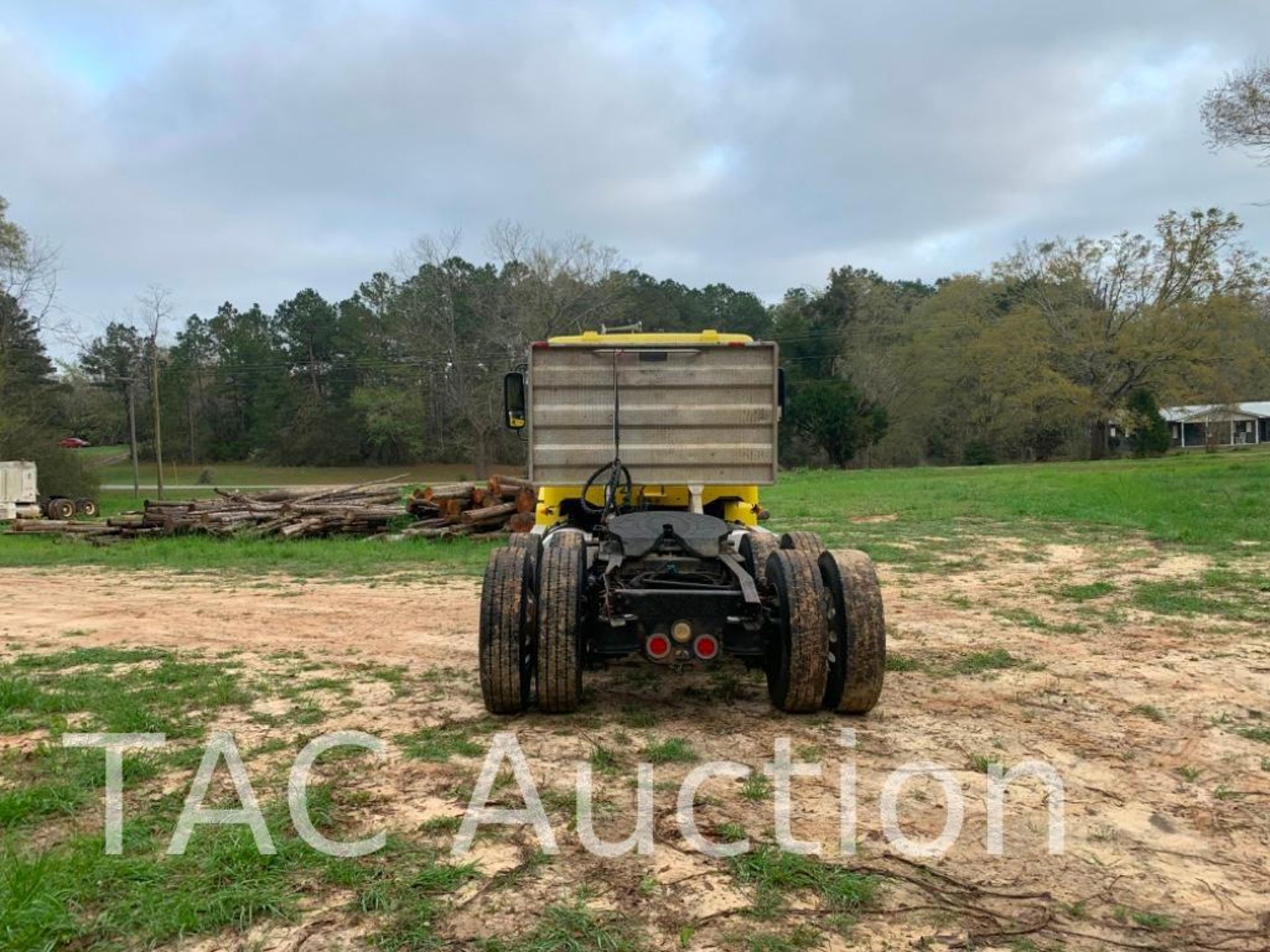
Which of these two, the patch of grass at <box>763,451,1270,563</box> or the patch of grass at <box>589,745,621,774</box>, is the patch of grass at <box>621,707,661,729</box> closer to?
the patch of grass at <box>589,745,621,774</box>

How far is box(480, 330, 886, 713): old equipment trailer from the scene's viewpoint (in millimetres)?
4500

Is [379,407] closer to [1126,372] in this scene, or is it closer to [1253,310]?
[1126,372]

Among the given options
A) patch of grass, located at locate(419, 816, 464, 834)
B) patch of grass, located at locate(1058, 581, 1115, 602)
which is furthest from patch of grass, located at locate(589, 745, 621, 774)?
patch of grass, located at locate(1058, 581, 1115, 602)

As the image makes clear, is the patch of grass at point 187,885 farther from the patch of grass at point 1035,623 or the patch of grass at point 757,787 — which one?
the patch of grass at point 1035,623

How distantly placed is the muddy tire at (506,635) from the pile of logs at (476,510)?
9674 millimetres

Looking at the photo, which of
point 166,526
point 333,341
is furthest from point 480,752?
point 333,341

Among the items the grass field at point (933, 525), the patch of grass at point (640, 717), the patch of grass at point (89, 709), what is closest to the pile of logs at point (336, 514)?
the grass field at point (933, 525)

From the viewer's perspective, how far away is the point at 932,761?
4180 mm

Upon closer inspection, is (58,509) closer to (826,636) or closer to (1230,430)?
(826,636)

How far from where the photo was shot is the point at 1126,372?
42.0 meters

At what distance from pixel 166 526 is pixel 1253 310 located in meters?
46.3

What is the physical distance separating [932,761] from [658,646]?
1.45 meters

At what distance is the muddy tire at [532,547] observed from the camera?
15.8 feet

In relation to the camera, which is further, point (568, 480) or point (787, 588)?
point (568, 480)
